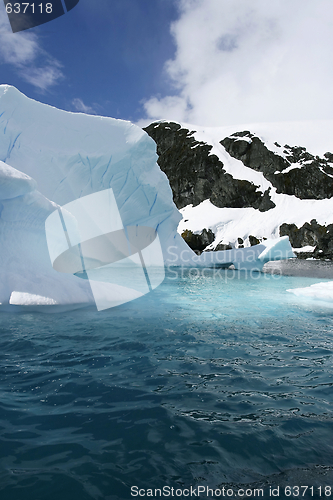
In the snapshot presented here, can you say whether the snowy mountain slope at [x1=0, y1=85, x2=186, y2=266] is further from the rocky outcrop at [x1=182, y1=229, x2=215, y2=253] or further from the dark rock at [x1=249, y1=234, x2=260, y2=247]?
the rocky outcrop at [x1=182, y1=229, x2=215, y2=253]

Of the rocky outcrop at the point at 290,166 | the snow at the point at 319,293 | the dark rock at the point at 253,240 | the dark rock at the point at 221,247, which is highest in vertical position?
the rocky outcrop at the point at 290,166

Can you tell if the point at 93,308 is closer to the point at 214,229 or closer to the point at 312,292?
the point at 312,292

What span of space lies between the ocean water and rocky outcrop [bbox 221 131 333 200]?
56192 millimetres

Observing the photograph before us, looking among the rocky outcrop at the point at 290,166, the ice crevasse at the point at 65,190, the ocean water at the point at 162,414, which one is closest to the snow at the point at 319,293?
the ocean water at the point at 162,414

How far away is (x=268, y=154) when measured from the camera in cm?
5672

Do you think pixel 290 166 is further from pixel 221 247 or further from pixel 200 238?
pixel 221 247

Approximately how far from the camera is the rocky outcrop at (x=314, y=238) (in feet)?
145

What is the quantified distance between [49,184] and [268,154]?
51013mm

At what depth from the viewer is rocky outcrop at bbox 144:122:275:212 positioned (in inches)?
2233

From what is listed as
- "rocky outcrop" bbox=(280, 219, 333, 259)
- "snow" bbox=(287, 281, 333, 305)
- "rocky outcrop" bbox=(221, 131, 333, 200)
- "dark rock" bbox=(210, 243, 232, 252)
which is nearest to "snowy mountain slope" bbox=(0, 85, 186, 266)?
"snow" bbox=(287, 281, 333, 305)

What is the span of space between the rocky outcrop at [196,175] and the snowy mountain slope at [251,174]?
0.20 metres

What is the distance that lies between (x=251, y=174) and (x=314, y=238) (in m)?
19.8

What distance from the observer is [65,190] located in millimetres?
17000

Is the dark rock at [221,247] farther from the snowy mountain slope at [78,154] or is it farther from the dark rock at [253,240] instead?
the snowy mountain slope at [78,154]
